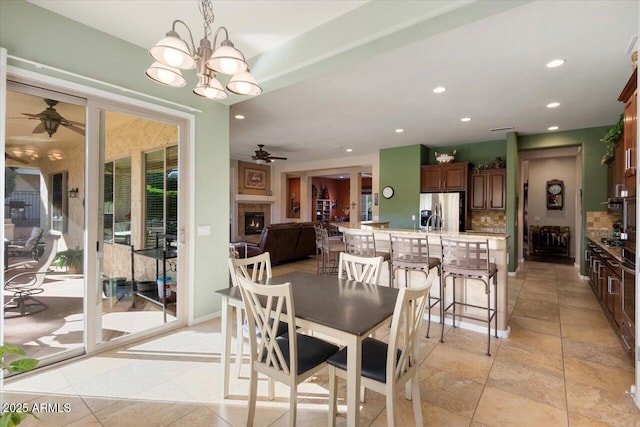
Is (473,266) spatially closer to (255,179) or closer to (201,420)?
(201,420)

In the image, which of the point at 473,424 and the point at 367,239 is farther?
the point at 367,239

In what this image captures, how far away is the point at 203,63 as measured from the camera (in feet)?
6.25

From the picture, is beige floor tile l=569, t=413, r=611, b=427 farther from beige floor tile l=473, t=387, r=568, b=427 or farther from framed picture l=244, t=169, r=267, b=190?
framed picture l=244, t=169, r=267, b=190

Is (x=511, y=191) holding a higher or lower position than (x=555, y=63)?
lower

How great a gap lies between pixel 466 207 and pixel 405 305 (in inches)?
225

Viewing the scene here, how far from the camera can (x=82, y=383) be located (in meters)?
2.33

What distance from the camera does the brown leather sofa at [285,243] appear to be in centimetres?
632

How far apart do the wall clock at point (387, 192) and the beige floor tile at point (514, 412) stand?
18.0 ft

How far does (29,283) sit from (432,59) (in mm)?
4059

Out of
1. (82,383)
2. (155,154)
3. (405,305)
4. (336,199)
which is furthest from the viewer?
(336,199)

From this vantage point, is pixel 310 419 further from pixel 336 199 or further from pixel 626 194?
pixel 336 199

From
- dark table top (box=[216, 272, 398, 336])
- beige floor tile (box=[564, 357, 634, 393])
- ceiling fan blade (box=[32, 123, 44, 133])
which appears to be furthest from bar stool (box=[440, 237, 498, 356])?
ceiling fan blade (box=[32, 123, 44, 133])

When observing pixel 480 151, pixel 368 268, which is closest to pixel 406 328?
pixel 368 268

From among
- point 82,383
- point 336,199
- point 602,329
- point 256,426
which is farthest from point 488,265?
point 336,199
